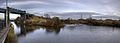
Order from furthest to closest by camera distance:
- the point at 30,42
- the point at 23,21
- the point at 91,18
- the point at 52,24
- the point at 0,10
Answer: the point at 91,18 < the point at 23,21 < the point at 52,24 < the point at 0,10 < the point at 30,42

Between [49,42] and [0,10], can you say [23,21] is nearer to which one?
[0,10]

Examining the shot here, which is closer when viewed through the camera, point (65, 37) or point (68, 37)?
point (68, 37)

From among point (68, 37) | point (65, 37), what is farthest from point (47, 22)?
point (68, 37)

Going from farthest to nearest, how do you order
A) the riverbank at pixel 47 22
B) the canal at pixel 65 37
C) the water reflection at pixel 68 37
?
the riverbank at pixel 47 22 → the water reflection at pixel 68 37 → the canal at pixel 65 37

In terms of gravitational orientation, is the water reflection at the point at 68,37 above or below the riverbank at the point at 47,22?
below

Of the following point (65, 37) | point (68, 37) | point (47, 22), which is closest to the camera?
point (68, 37)

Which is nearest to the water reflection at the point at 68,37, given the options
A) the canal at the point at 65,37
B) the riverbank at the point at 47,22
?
the canal at the point at 65,37

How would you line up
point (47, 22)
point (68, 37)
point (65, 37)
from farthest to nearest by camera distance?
point (47, 22), point (65, 37), point (68, 37)

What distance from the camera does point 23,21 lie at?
398ft

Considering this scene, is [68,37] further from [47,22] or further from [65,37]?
[47,22]

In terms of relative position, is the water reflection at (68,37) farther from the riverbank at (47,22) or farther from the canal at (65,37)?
the riverbank at (47,22)

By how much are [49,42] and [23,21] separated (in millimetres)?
91402

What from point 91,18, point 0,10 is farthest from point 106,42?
point 91,18

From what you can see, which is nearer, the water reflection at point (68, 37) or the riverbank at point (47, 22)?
the water reflection at point (68, 37)
